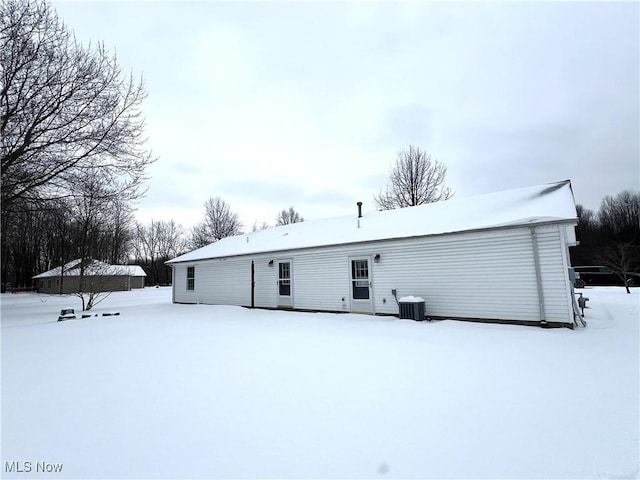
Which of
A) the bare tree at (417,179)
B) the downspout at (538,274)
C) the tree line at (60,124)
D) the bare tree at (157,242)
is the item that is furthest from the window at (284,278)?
the bare tree at (157,242)

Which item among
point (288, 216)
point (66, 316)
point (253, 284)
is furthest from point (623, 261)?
point (288, 216)

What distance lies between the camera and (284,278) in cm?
1383

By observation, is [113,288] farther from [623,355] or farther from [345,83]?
[623,355]

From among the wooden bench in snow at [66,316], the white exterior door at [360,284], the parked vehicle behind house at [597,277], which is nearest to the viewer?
the white exterior door at [360,284]

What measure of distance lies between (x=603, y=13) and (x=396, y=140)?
51.1 ft

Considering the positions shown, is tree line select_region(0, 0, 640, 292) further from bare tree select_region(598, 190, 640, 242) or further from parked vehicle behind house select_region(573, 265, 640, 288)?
bare tree select_region(598, 190, 640, 242)

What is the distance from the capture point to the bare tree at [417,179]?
24.7m

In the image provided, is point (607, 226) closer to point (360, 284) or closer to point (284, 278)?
point (360, 284)

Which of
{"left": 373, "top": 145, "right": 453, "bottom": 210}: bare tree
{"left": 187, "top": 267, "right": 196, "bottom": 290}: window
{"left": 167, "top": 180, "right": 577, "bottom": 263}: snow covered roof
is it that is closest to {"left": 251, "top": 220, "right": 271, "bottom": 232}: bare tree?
{"left": 373, "top": 145, "right": 453, "bottom": 210}: bare tree

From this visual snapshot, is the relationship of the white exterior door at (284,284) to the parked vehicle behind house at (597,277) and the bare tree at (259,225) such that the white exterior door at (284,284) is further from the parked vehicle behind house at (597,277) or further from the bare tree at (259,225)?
the bare tree at (259,225)

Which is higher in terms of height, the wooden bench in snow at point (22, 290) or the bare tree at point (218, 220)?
the bare tree at point (218, 220)

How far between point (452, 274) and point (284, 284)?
23.8 ft

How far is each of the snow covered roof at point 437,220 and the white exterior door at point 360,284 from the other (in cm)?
93

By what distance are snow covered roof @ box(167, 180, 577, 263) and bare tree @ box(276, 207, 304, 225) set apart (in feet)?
92.0
